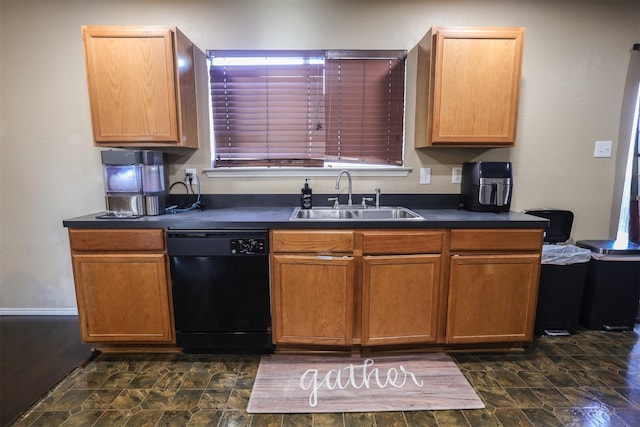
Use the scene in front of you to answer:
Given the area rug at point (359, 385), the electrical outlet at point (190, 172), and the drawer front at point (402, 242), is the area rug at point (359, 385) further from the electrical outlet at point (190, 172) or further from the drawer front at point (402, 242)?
the electrical outlet at point (190, 172)

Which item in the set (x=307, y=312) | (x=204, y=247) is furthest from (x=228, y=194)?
(x=307, y=312)

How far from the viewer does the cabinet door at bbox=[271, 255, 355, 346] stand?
1.93 m

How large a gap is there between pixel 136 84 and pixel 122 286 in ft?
4.20

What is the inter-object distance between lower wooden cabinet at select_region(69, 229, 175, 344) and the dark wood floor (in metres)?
0.21

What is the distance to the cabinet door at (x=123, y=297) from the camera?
1957mm

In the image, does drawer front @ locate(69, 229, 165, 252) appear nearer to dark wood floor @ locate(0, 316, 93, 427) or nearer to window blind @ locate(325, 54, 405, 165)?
dark wood floor @ locate(0, 316, 93, 427)

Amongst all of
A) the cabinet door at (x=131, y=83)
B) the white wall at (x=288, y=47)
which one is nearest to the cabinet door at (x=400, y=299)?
the white wall at (x=288, y=47)

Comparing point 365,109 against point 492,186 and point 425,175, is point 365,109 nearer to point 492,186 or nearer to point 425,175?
point 425,175

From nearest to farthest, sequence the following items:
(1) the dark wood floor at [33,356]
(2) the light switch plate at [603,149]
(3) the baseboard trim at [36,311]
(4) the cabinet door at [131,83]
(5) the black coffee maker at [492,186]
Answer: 1. (1) the dark wood floor at [33,356]
2. (4) the cabinet door at [131,83]
3. (5) the black coffee maker at [492,186]
4. (2) the light switch plate at [603,149]
5. (3) the baseboard trim at [36,311]

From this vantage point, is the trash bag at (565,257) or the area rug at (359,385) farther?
the trash bag at (565,257)

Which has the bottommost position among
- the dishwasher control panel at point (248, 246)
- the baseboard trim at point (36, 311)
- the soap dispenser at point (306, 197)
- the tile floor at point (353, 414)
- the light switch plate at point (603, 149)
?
the tile floor at point (353, 414)

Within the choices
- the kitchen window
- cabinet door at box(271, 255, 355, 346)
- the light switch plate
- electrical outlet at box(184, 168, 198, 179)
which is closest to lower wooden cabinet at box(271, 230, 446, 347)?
cabinet door at box(271, 255, 355, 346)

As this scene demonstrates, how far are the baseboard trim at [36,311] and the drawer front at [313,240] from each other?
2.01 metres

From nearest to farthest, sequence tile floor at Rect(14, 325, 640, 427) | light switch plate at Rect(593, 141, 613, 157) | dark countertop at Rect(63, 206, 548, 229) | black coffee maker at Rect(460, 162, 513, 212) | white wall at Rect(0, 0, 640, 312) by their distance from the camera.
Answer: tile floor at Rect(14, 325, 640, 427) → dark countertop at Rect(63, 206, 548, 229) → black coffee maker at Rect(460, 162, 513, 212) → white wall at Rect(0, 0, 640, 312) → light switch plate at Rect(593, 141, 613, 157)
